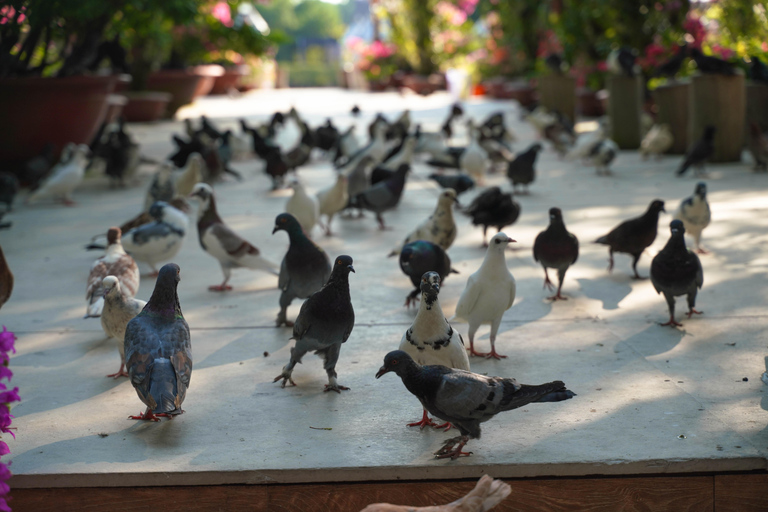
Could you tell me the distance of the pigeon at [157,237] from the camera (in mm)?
6012

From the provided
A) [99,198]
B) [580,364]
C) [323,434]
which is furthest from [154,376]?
[99,198]

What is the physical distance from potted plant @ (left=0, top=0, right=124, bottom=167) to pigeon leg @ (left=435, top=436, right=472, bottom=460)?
7749 millimetres

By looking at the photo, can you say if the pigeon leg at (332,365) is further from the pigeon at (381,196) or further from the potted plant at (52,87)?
the potted plant at (52,87)

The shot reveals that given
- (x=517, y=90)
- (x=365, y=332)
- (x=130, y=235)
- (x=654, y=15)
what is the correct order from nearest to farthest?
(x=365, y=332) → (x=130, y=235) → (x=654, y=15) → (x=517, y=90)

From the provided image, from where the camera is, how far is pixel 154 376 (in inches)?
133

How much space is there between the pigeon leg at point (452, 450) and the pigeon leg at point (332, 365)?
84 cm

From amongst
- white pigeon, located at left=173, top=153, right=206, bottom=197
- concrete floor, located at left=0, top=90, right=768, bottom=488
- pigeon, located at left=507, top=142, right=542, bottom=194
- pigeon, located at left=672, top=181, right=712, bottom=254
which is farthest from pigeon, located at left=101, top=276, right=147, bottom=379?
pigeon, located at left=507, top=142, right=542, bottom=194

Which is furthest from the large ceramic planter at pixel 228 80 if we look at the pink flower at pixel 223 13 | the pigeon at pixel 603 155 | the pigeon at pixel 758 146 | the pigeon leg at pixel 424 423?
the pigeon leg at pixel 424 423

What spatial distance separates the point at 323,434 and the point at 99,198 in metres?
7.47

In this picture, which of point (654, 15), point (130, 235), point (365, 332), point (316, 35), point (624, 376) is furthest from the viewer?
point (316, 35)

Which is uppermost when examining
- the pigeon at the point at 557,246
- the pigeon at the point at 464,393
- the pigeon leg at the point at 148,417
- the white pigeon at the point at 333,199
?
the white pigeon at the point at 333,199

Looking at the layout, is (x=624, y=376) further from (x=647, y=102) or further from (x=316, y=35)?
(x=316, y=35)

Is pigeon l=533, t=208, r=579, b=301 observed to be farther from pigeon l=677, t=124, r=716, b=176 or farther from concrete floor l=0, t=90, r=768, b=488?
pigeon l=677, t=124, r=716, b=176

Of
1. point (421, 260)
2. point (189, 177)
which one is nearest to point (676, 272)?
point (421, 260)
